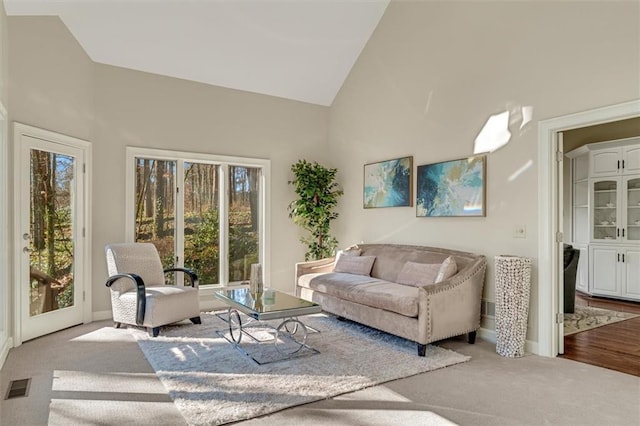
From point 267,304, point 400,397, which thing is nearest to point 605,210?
point 400,397

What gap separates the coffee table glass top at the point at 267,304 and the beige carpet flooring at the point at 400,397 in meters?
0.86

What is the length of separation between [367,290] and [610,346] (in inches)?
94.7

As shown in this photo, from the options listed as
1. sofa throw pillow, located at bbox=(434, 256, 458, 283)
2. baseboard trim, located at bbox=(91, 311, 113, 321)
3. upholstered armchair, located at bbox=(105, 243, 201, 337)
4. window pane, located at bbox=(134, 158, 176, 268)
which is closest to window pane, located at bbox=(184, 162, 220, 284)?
window pane, located at bbox=(134, 158, 176, 268)

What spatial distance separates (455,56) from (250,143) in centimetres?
303

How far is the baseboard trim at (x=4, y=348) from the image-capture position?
342 centimetres

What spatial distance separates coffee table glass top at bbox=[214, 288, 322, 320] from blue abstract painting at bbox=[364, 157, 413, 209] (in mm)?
2154

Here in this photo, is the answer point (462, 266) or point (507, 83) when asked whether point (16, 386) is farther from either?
point (507, 83)

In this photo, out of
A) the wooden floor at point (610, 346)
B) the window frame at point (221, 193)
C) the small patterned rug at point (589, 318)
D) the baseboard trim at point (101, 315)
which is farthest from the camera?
the window frame at point (221, 193)

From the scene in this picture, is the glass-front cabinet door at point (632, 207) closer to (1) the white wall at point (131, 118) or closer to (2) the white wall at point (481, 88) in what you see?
(2) the white wall at point (481, 88)

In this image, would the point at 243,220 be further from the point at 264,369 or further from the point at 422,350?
the point at 422,350

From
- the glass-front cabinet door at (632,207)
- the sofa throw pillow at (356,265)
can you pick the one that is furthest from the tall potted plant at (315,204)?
the glass-front cabinet door at (632,207)

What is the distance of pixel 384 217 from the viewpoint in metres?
5.65

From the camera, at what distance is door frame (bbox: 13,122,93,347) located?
394 cm

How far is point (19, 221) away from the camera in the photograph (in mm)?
4008
